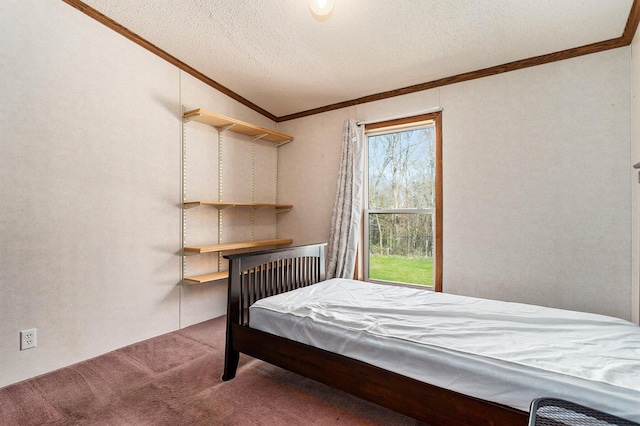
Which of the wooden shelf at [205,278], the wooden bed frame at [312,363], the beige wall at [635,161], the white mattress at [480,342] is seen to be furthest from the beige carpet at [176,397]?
the beige wall at [635,161]

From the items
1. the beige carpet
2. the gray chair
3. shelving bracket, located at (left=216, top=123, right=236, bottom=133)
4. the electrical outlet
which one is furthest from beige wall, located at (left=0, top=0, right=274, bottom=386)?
the gray chair

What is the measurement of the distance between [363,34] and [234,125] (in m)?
1.59

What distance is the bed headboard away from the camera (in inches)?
80.5

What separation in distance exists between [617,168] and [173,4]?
11.0 ft

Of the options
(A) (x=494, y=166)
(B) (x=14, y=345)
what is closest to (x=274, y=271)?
(B) (x=14, y=345)

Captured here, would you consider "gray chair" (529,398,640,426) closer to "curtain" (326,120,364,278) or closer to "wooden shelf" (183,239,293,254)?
"curtain" (326,120,364,278)

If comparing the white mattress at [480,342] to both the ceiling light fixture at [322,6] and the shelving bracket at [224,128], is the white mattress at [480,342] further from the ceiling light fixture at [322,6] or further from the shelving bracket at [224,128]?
the shelving bracket at [224,128]

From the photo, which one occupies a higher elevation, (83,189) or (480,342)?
(83,189)

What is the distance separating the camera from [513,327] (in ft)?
5.10

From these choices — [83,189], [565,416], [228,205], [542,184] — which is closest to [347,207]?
[228,205]

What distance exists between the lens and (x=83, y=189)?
2.34m

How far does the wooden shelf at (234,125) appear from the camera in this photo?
2.92m

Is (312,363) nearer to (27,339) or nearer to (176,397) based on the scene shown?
(176,397)

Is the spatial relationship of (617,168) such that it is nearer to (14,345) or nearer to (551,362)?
(551,362)
